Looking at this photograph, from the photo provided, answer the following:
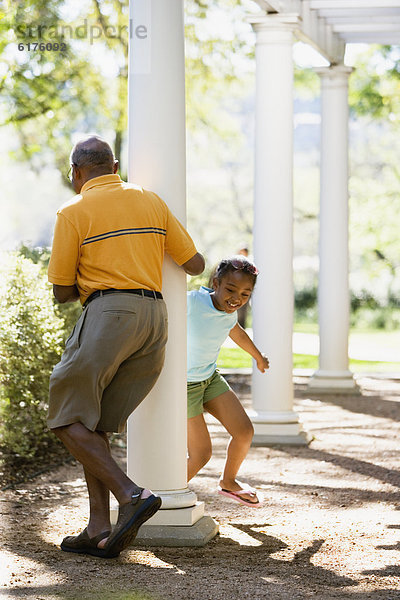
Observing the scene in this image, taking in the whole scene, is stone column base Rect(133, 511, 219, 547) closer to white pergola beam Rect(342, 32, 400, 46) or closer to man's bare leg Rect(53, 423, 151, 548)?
man's bare leg Rect(53, 423, 151, 548)

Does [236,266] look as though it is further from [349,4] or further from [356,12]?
[356,12]

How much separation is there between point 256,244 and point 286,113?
1.15 metres

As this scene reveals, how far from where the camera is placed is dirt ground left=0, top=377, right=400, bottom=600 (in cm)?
416

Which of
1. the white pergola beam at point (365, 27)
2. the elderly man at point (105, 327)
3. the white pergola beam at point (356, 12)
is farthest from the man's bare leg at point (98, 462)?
the white pergola beam at point (365, 27)

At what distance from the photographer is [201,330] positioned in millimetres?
5562

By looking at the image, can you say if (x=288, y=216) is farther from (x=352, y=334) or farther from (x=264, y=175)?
(x=352, y=334)

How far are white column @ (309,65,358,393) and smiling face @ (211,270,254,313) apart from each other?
6854 millimetres

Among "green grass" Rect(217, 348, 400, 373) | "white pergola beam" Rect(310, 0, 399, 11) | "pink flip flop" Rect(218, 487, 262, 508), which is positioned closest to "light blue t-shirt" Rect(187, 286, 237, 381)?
"pink flip flop" Rect(218, 487, 262, 508)

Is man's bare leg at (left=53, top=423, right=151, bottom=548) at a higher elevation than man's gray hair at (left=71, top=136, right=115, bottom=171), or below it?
below

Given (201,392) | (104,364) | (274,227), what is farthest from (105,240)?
(274,227)

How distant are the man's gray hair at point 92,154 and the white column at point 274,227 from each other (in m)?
3.89

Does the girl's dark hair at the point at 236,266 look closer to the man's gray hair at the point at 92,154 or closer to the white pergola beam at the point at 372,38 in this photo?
the man's gray hair at the point at 92,154

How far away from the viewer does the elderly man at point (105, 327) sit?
4453mm

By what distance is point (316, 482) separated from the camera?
6.93 m
